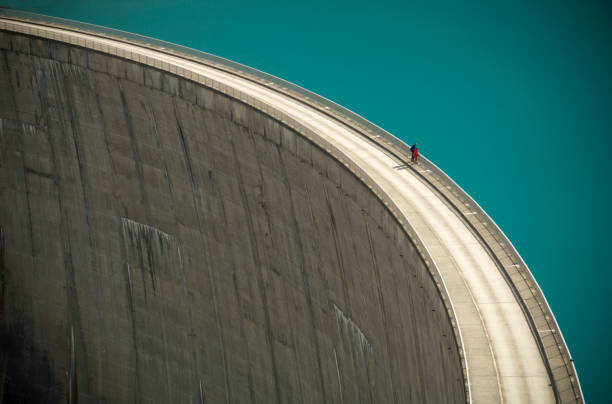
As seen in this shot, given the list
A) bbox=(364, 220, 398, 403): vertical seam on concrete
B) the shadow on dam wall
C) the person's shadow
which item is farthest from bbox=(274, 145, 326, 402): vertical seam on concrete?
bbox=(364, 220, 398, 403): vertical seam on concrete

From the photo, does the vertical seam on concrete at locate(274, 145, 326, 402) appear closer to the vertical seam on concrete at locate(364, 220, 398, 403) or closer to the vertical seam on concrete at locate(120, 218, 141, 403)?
the vertical seam on concrete at locate(364, 220, 398, 403)

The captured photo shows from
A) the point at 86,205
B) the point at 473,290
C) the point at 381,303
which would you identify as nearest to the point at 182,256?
the point at 86,205

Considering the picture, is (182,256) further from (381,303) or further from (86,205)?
(381,303)

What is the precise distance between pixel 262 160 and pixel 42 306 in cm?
1438

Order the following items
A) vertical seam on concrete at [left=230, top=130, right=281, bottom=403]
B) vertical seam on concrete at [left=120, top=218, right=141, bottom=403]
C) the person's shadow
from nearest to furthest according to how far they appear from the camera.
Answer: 1. the person's shadow
2. vertical seam on concrete at [left=230, top=130, right=281, bottom=403]
3. vertical seam on concrete at [left=120, top=218, right=141, bottom=403]

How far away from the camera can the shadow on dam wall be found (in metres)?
20.0

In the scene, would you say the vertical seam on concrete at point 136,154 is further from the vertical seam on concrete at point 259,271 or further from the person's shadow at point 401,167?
the person's shadow at point 401,167

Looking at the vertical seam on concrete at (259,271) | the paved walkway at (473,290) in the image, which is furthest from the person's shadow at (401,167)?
the vertical seam on concrete at (259,271)

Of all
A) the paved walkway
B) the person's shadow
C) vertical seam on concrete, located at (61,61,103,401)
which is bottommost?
the paved walkway

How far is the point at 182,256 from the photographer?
2803cm

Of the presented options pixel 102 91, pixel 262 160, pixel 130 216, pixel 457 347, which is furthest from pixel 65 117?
pixel 457 347

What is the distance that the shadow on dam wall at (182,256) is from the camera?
20016 mm

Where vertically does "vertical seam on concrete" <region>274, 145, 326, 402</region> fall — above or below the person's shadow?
below

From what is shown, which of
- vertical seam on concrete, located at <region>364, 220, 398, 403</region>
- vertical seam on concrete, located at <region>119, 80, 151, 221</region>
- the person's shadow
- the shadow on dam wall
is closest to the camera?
vertical seam on concrete, located at <region>364, 220, 398, 403</region>
